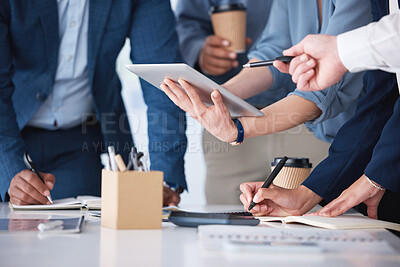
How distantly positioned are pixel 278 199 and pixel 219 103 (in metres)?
0.29

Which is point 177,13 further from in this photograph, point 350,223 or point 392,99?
point 350,223

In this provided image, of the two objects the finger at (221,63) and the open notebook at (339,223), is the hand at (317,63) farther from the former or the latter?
the finger at (221,63)

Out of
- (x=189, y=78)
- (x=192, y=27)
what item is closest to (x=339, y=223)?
(x=189, y=78)

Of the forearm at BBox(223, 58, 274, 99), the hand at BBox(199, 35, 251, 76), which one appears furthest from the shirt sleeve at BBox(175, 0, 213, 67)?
the forearm at BBox(223, 58, 274, 99)

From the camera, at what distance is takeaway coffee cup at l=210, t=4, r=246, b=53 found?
7.71ft

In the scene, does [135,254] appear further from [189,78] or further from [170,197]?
[170,197]

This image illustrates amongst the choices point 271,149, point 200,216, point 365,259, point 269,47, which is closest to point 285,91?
point 269,47

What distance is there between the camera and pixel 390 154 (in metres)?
1.07

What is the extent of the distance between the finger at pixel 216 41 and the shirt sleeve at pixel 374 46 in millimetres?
1408

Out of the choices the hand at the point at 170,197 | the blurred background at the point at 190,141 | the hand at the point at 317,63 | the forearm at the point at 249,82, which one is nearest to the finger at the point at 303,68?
the hand at the point at 317,63

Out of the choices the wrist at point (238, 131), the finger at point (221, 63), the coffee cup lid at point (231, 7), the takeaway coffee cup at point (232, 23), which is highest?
the coffee cup lid at point (231, 7)

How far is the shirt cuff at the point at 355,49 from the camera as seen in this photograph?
3.26 ft

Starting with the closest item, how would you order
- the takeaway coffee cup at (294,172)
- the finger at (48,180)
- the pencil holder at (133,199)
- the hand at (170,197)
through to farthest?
the pencil holder at (133,199)
the takeaway coffee cup at (294,172)
the finger at (48,180)
the hand at (170,197)

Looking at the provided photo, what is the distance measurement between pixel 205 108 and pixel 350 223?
501 mm
